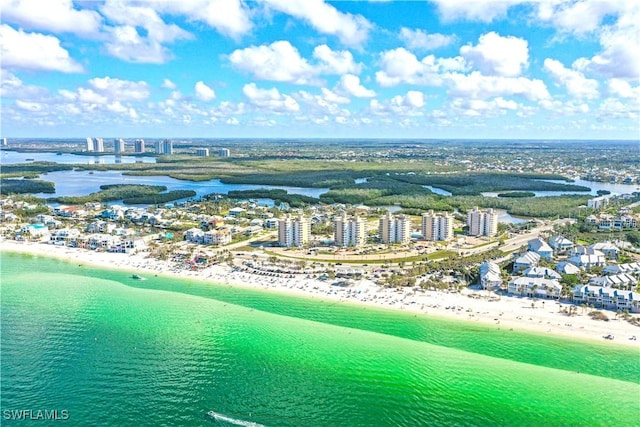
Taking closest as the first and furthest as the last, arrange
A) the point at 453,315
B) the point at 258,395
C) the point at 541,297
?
the point at 258,395, the point at 453,315, the point at 541,297

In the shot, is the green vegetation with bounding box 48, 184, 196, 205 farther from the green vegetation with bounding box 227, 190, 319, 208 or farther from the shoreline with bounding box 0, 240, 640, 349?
the shoreline with bounding box 0, 240, 640, 349

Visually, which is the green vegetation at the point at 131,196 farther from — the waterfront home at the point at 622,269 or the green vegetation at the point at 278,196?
the waterfront home at the point at 622,269

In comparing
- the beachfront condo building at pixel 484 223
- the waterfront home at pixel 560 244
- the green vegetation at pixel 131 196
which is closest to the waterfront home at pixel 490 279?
the waterfront home at pixel 560 244

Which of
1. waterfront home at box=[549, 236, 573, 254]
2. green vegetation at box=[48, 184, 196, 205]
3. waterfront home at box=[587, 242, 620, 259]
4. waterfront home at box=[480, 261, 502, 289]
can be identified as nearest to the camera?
waterfront home at box=[480, 261, 502, 289]

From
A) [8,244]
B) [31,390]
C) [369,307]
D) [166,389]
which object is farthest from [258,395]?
[8,244]

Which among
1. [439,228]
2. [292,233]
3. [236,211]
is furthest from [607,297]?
[236,211]

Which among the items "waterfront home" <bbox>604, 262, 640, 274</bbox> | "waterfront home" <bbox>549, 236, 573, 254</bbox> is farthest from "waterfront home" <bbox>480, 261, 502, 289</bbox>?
"waterfront home" <bbox>549, 236, 573, 254</bbox>

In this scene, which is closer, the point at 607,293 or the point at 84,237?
the point at 607,293

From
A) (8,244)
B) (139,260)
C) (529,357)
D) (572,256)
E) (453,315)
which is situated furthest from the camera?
(8,244)

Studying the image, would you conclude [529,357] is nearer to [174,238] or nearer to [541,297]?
[541,297]
